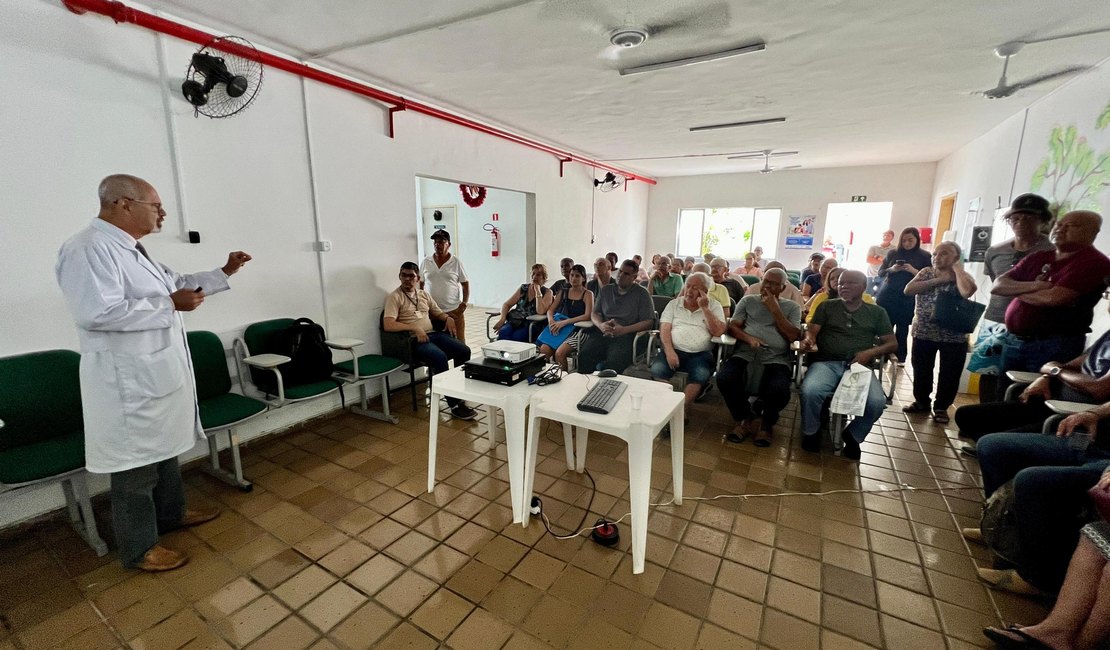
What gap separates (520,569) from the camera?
1991mm

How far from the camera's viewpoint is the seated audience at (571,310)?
4.04m

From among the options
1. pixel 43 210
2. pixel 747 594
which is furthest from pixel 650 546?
pixel 43 210

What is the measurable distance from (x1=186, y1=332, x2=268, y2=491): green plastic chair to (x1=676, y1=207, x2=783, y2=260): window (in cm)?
889

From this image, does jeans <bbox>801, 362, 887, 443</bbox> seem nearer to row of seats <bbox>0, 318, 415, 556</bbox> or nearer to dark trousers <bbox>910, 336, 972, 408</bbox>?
dark trousers <bbox>910, 336, 972, 408</bbox>

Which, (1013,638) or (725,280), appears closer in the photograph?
(1013,638)

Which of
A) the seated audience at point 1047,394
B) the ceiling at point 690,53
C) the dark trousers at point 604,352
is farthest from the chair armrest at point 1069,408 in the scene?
the dark trousers at point 604,352

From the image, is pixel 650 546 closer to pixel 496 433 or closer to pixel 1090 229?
pixel 496 433

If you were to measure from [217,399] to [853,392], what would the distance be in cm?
391

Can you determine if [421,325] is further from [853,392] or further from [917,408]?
[917,408]

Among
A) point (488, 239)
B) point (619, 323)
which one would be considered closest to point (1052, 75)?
point (619, 323)

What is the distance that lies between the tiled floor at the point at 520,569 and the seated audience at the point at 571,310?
1.31 metres

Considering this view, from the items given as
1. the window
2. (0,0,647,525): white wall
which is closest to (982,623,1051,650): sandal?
(0,0,647,525): white wall

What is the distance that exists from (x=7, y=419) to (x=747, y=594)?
3.30m

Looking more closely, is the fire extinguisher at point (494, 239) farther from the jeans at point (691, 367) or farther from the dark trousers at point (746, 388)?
the dark trousers at point (746, 388)
